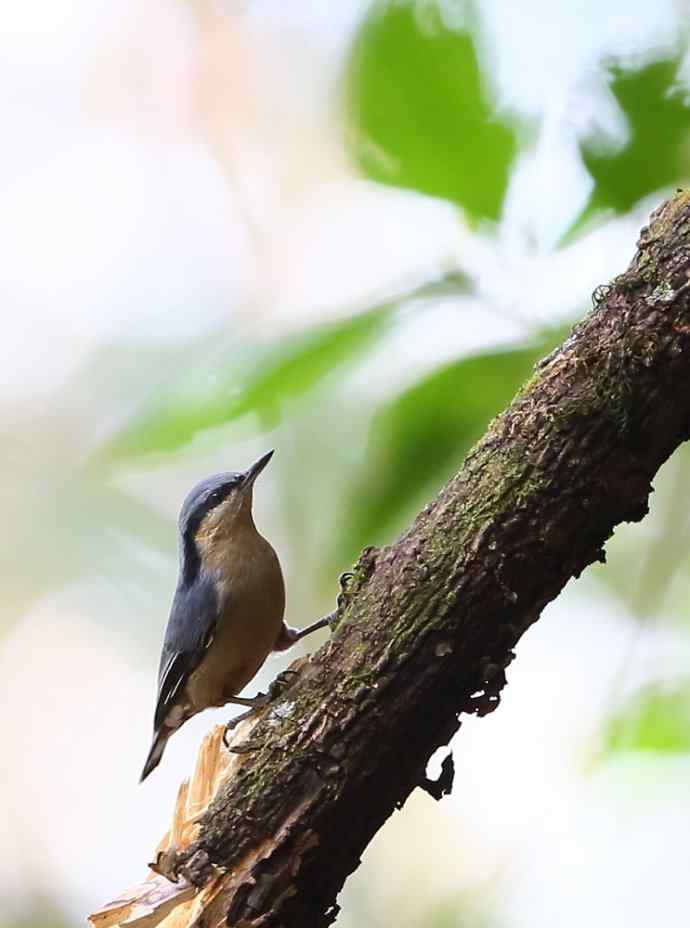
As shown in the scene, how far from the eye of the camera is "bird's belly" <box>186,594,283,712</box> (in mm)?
1708

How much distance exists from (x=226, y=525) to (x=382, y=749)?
2.43 feet

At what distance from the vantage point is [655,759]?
184cm

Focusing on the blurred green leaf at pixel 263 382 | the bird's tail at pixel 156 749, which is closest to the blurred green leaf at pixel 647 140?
the blurred green leaf at pixel 263 382

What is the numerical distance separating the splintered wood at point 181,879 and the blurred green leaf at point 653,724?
29.5 inches

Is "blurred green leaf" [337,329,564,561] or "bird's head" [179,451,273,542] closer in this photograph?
"blurred green leaf" [337,329,564,561]

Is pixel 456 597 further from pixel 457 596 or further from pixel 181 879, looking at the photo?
pixel 181 879

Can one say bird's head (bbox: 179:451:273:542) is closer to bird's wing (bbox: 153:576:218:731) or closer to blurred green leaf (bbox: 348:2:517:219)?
bird's wing (bbox: 153:576:218:731)

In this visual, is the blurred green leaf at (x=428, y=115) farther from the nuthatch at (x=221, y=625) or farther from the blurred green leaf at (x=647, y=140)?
the nuthatch at (x=221, y=625)

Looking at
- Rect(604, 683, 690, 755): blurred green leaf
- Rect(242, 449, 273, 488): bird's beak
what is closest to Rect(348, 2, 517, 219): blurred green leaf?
Rect(242, 449, 273, 488): bird's beak

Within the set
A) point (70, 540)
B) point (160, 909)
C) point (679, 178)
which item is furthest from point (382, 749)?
point (70, 540)

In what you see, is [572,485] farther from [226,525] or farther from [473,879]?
[473,879]

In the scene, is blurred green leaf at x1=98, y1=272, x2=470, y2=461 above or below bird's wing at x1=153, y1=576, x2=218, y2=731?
above

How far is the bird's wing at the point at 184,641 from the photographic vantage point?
1.71 metres

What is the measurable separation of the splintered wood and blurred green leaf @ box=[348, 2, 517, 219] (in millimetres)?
777
